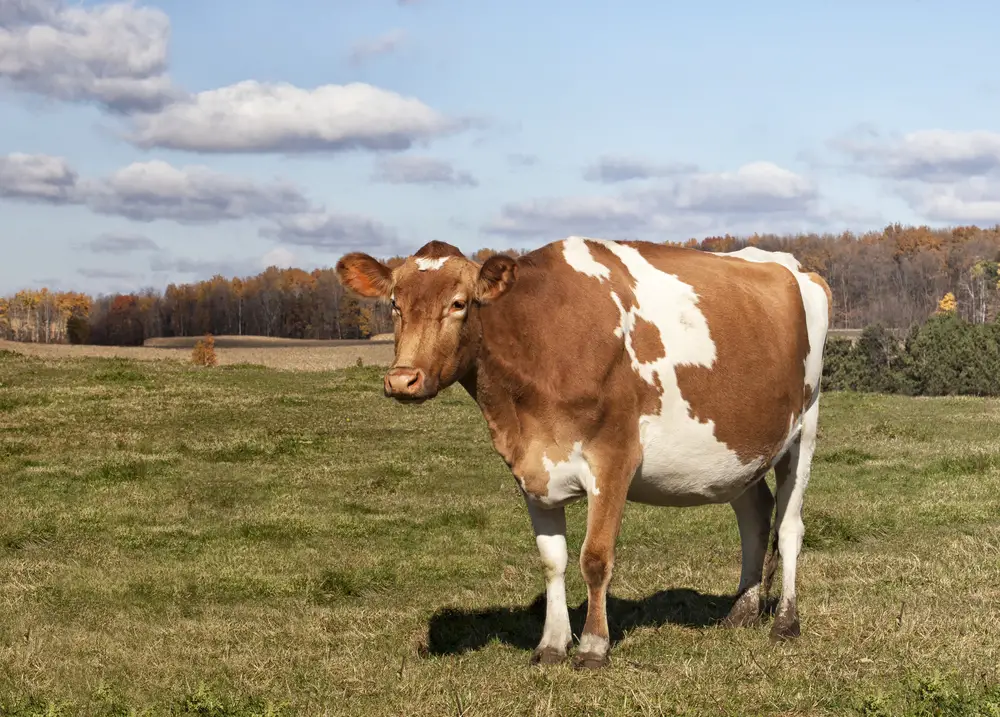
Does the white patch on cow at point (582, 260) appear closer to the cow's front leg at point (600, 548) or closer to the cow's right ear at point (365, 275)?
the cow's right ear at point (365, 275)

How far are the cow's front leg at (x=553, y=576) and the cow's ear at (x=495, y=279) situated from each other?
1.63 m

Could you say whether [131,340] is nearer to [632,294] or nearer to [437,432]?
[437,432]

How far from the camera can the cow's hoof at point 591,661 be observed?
7.52 metres

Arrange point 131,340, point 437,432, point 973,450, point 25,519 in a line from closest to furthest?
point 25,519 → point 973,450 → point 437,432 → point 131,340

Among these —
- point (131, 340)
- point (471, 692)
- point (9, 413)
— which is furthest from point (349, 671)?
point (131, 340)

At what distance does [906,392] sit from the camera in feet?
241

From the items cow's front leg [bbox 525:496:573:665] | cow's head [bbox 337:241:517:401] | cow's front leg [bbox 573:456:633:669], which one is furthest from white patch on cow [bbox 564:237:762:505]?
cow's head [bbox 337:241:517:401]

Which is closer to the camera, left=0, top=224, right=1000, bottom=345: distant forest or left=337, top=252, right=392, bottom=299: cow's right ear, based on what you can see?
left=337, top=252, right=392, bottom=299: cow's right ear

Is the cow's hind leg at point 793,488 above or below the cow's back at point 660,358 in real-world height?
below

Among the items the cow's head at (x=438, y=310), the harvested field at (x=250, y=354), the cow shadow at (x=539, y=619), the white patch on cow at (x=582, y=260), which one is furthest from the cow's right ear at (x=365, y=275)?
the harvested field at (x=250, y=354)

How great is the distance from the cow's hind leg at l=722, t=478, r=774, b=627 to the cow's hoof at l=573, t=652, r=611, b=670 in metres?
2.11

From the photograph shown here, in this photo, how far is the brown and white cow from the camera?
7.21m

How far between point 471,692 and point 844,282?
14663cm

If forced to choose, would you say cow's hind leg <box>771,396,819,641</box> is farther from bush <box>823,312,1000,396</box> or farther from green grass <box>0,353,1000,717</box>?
bush <box>823,312,1000,396</box>
